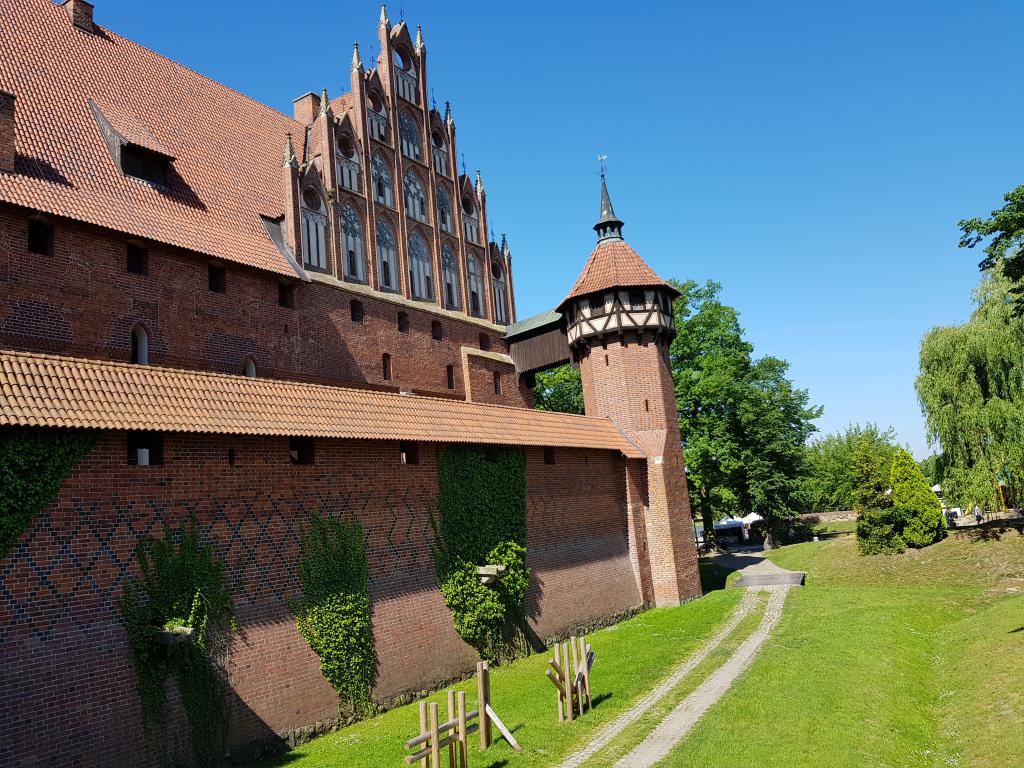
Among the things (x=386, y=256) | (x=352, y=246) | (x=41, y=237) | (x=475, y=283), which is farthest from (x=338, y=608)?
(x=475, y=283)

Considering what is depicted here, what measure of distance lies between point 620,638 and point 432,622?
526 cm

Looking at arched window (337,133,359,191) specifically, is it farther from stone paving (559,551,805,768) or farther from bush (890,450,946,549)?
bush (890,450,946,549)

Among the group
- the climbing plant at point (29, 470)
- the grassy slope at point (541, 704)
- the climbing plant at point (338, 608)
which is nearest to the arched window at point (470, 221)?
the grassy slope at point (541, 704)

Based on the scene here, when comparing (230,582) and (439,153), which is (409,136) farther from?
(230,582)

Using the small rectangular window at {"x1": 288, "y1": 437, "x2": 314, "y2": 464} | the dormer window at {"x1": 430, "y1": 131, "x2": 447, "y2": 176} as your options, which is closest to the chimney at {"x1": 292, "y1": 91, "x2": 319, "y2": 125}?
the dormer window at {"x1": 430, "y1": 131, "x2": 447, "y2": 176}

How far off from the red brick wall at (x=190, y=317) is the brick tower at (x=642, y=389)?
4637mm

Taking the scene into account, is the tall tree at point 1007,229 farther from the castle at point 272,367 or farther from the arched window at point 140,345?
the arched window at point 140,345

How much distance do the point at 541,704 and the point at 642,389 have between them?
11.0 m

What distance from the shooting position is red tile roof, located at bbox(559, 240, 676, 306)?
70.4 ft

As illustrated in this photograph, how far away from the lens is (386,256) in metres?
19.7

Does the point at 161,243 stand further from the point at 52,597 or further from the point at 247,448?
the point at 52,597

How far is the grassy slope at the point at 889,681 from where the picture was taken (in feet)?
29.7

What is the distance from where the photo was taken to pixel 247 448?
1073 cm

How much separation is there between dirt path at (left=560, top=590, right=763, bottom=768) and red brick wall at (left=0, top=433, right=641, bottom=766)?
330 centimetres
